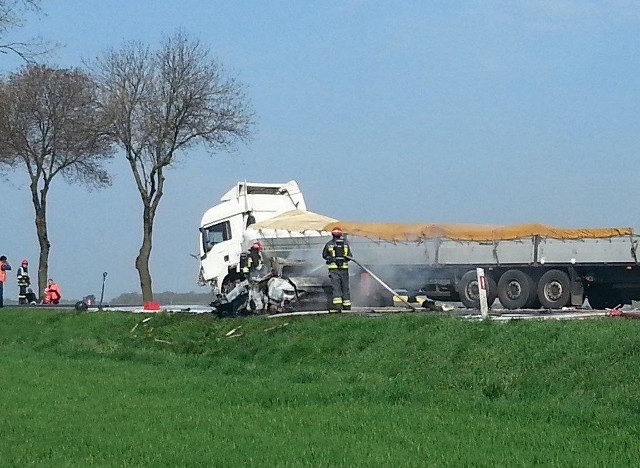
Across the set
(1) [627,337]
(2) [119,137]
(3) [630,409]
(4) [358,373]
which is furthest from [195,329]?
(2) [119,137]

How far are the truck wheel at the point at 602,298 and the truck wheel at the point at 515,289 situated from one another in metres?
1.50

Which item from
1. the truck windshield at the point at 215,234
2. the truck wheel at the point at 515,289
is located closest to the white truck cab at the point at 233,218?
the truck windshield at the point at 215,234

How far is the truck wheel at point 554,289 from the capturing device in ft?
87.0

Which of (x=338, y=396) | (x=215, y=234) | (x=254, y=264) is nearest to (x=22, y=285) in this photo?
(x=215, y=234)

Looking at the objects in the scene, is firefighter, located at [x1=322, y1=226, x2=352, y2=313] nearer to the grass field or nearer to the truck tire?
the grass field

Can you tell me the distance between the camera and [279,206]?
36.4 meters

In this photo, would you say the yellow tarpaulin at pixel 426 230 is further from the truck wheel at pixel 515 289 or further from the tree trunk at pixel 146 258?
the tree trunk at pixel 146 258

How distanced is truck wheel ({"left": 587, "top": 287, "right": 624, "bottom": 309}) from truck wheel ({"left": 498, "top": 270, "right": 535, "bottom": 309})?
1.50 meters

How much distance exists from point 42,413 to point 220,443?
328cm

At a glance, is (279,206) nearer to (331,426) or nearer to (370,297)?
(370,297)

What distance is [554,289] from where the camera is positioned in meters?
26.7

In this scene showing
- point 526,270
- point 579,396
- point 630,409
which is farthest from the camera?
point 526,270

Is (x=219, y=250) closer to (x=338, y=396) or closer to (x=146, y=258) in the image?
(x=146, y=258)

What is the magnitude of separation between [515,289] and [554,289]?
1047 millimetres
